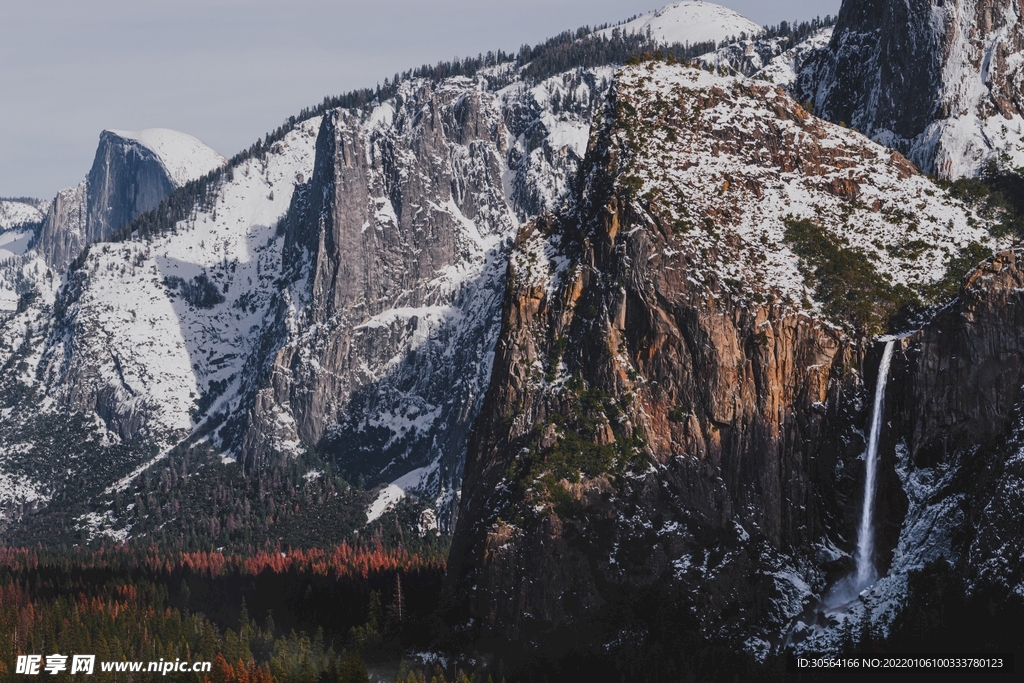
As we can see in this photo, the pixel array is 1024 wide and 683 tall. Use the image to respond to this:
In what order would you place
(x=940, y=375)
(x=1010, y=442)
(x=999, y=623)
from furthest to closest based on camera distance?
(x=940, y=375)
(x=1010, y=442)
(x=999, y=623)

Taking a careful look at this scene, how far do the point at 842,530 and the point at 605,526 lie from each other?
29812 millimetres

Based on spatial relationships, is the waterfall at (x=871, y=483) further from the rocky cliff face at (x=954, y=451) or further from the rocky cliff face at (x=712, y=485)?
the rocky cliff face at (x=712, y=485)

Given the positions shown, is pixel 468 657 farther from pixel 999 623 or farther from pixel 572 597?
pixel 999 623

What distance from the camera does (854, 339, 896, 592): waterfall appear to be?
18362cm

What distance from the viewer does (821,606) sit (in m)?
183

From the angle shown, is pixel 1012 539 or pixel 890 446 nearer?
pixel 1012 539

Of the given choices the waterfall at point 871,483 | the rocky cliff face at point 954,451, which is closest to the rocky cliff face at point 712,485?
the waterfall at point 871,483

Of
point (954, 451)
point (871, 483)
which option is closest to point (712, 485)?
point (871, 483)

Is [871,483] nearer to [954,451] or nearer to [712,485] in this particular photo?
[954,451]

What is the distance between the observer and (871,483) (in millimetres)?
186875

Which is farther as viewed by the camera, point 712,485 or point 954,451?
point 712,485

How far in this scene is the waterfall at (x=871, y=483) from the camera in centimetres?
18362

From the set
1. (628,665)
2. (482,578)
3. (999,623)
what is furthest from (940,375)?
(482,578)

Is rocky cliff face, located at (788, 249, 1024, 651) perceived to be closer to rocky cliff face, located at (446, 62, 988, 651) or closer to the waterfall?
the waterfall
